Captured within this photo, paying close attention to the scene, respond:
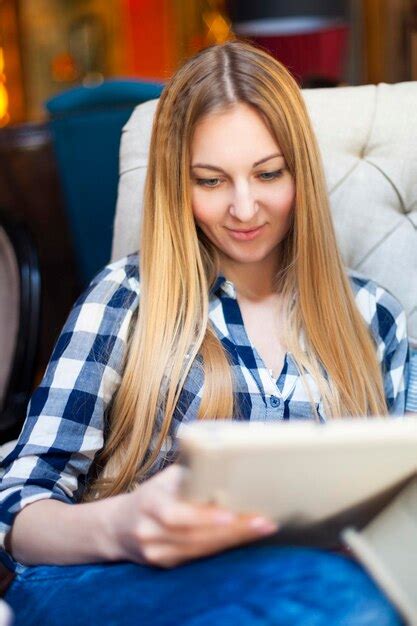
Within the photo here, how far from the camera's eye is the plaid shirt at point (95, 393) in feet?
3.81

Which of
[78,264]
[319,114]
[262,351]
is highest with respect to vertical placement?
[319,114]

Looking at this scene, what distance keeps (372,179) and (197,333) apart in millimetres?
434

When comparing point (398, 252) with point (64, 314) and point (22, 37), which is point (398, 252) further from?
point (22, 37)

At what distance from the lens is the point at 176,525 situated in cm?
87

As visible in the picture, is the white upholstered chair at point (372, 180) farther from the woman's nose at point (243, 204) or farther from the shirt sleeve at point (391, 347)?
the woman's nose at point (243, 204)

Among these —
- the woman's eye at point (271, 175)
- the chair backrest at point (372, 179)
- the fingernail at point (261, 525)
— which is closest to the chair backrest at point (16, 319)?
the chair backrest at point (372, 179)

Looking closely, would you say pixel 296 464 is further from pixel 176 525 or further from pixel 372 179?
pixel 372 179

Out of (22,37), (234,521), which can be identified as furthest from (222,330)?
(22,37)

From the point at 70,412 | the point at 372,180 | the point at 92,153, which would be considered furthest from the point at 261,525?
the point at 92,153

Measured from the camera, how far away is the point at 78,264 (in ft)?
7.90

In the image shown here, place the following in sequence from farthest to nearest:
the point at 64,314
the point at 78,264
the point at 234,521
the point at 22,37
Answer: the point at 22,37 → the point at 64,314 → the point at 78,264 → the point at 234,521

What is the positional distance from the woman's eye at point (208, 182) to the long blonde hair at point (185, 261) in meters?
0.02

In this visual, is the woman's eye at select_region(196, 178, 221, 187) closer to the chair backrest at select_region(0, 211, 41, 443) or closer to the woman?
the woman

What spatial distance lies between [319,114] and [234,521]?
2.70 feet
